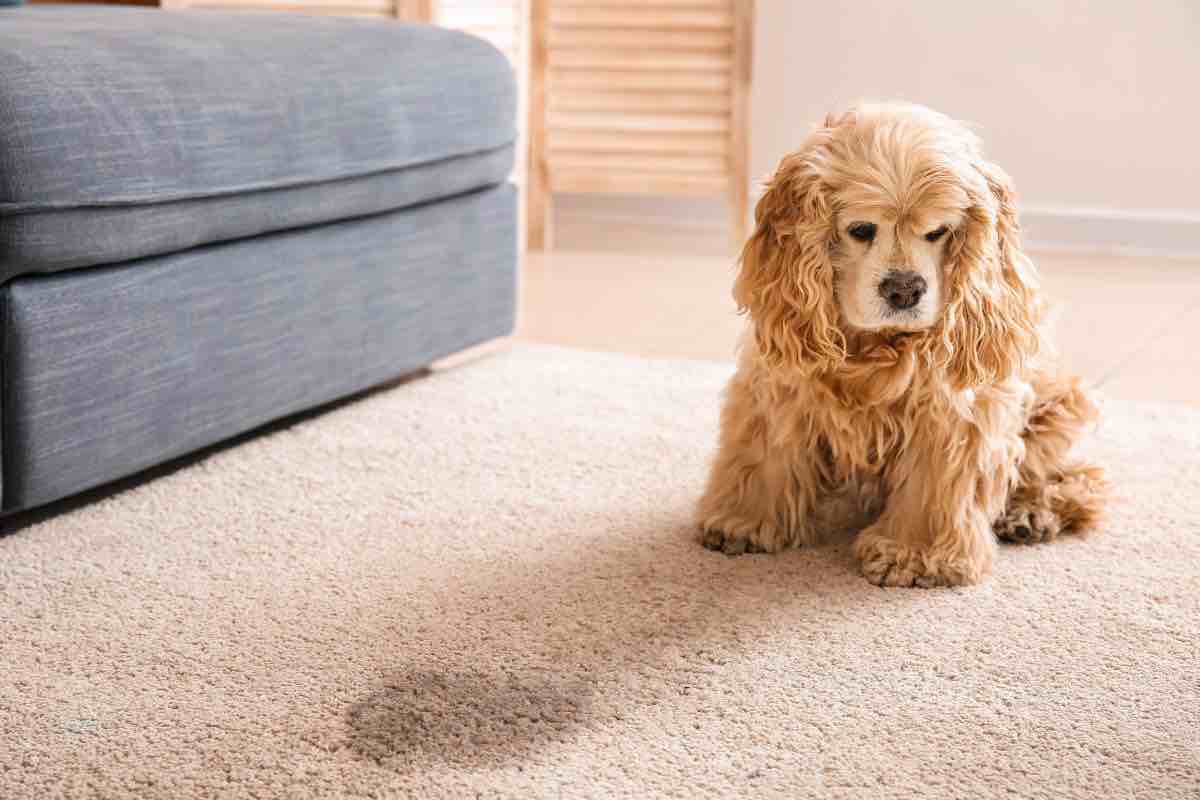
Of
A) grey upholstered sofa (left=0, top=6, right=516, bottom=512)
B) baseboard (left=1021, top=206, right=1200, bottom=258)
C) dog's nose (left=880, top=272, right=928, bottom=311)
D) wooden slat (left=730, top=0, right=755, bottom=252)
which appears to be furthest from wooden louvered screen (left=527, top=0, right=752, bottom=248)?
dog's nose (left=880, top=272, right=928, bottom=311)

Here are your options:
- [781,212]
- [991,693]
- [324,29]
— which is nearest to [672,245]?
[324,29]

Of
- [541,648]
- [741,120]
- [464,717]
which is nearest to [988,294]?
[541,648]

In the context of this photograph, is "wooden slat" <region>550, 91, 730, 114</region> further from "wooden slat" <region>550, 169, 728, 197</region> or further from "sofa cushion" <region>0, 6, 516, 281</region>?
"sofa cushion" <region>0, 6, 516, 281</region>

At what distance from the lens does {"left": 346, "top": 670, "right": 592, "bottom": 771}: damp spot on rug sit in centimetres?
123

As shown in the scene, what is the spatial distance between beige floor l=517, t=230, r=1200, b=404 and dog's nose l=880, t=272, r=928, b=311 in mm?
1115

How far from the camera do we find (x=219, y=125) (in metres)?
1.92

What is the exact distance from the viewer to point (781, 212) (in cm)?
164

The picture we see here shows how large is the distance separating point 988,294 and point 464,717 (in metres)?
0.79

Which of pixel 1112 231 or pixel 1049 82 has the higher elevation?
pixel 1049 82

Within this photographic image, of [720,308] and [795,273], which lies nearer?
[795,273]

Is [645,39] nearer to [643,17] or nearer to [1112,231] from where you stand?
[643,17]

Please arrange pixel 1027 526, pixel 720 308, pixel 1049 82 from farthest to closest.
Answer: pixel 1049 82 → pixel 720 308 → pixel 1027 526

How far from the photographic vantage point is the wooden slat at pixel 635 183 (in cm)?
423

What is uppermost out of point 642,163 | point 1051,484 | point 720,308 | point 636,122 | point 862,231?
point 862,231
